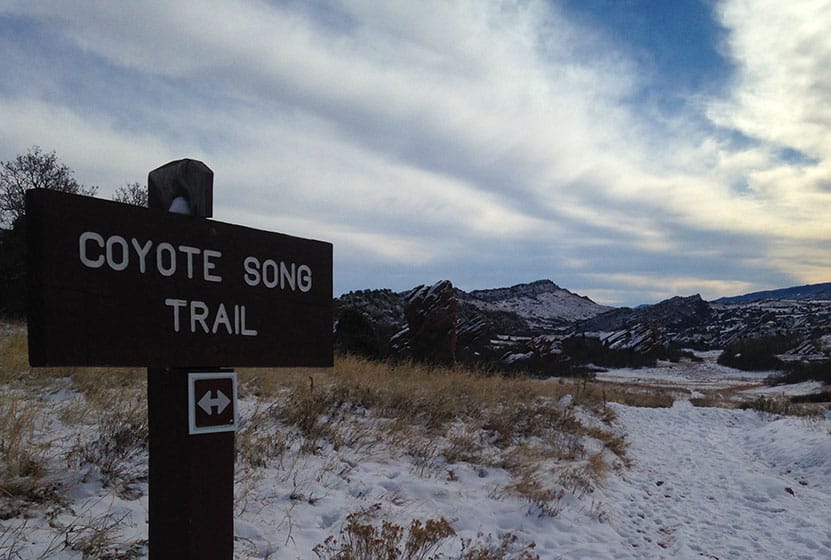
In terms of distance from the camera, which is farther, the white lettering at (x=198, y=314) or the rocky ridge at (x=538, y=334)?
the rocky ridge at (x=538, y=334)

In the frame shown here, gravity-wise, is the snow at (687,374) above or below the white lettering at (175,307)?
below

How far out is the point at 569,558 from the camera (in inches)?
181

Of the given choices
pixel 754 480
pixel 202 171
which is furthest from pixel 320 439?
pixel 754 480

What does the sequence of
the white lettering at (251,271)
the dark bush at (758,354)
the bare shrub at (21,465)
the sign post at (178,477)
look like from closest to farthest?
the sign post at (178,477), the white lettering at (251,271), the bare shrub at (21,465), the dark bush at (758,354)

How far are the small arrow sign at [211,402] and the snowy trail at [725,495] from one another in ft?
13.9

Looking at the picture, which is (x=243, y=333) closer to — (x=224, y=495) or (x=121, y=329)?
(x=121, y=329)

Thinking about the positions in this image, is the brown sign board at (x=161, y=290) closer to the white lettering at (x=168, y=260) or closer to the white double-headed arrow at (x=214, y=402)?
the white lettering at (x=168, y=260)

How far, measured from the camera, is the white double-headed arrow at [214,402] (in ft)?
6.82

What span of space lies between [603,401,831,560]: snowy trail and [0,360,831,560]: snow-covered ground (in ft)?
0.09

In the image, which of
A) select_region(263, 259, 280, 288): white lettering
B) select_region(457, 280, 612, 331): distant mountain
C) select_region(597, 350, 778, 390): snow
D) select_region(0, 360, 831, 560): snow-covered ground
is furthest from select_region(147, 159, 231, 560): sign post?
select_region(457, 280, 612, 331): distant mountain

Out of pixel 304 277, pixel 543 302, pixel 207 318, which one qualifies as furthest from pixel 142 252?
pixel 543 302

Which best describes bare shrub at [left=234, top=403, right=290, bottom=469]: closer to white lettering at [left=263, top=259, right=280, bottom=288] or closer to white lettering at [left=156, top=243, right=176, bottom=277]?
white lettering at [left=263, top=259, right=280, bottom=288]

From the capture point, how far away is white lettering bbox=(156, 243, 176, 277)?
196cm

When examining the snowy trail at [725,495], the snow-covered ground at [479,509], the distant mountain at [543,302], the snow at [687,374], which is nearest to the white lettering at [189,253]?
the snow-covered ground at [479,509]
